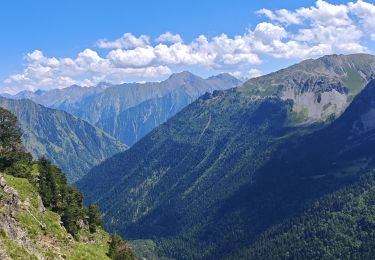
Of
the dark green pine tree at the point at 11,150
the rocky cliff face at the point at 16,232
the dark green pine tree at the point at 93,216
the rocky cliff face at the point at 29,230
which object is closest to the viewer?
the rocky cliff face at the point at 16,232

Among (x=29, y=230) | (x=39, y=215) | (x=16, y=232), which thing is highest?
(x=39, y=215)

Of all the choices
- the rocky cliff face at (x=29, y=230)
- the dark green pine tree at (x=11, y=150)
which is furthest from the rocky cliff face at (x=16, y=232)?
the dark green pine tree at (x=11, y=150)

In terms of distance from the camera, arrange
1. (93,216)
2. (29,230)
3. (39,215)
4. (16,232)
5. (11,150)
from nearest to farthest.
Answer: (16,232) < (29,230) < (39,215) < (11,150) < (93,216)

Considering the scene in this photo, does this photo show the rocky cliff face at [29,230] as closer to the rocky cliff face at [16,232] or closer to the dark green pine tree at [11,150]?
the rocky cliff face at [16,232]

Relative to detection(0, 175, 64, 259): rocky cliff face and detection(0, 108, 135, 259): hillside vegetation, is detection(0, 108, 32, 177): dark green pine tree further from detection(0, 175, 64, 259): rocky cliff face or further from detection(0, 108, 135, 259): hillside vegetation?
detection(0, 175, 64, 259): rocky cliff face

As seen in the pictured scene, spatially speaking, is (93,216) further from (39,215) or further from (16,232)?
(16,232)

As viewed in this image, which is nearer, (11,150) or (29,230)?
(29,230)

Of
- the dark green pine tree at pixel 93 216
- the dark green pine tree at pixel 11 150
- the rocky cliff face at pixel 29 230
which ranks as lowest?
the dark green pine tree at pixel 93 216

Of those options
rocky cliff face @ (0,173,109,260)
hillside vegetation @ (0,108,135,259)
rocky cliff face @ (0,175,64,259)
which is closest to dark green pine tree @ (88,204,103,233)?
hillside vegetation @ (0,108,135,259)

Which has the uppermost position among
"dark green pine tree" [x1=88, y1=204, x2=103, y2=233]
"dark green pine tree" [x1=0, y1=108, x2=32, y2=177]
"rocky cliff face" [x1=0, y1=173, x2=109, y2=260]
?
"dark green pine tree" [x1=0, y1=108, x2=32, y2=177]

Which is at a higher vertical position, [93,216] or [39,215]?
[39,215]

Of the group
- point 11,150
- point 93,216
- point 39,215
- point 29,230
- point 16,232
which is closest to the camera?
point 16,232

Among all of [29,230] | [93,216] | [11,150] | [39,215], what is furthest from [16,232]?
[93,216]

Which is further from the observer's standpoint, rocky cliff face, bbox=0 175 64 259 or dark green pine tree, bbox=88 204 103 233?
dark green pine tree, bbox=88 204 103 233
